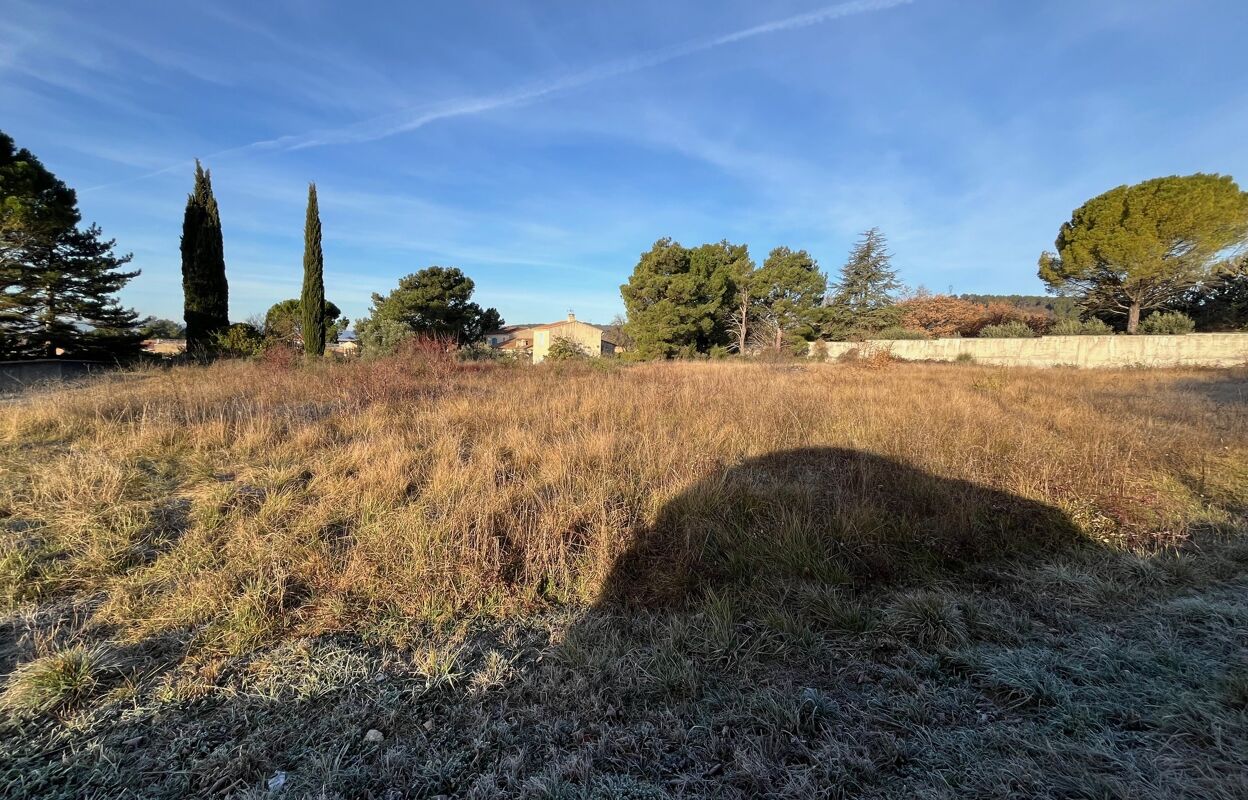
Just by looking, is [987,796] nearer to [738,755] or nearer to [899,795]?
[899,795]

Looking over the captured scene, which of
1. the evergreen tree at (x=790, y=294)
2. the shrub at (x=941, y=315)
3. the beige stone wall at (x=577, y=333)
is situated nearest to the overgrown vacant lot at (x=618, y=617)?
the evergreen tree at (x=790, y=294)

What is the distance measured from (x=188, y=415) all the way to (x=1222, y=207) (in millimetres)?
39394

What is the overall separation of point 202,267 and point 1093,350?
4038cm

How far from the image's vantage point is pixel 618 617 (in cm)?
244

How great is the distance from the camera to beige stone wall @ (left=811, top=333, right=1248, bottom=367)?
19016 millimetres

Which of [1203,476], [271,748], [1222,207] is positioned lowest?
[271,748]

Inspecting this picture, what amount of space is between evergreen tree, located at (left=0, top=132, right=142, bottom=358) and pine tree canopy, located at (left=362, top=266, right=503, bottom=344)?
11.4 meters

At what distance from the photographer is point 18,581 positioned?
2521mm

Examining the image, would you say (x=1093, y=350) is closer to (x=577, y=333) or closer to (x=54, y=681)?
(x=54, y=681)

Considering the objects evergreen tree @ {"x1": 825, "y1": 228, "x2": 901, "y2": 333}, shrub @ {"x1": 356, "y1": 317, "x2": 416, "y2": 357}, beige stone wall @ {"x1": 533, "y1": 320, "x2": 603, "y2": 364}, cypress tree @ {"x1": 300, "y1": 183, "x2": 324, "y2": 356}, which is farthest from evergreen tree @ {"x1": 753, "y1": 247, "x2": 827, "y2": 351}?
cypress tree @ {"x1": 300, "y1": 183, "x2": 324, "y2": 356}

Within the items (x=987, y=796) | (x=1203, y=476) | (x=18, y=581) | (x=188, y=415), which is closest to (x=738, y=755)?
(x=987, y=796)

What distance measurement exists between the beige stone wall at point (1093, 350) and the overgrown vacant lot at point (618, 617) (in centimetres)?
2251

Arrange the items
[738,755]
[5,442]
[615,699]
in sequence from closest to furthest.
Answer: [738,755] < [615,699] < [5,442]

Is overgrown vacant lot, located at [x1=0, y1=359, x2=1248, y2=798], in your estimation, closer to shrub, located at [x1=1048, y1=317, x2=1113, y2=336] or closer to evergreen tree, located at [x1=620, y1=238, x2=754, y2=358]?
evergreen tree, located at [x1=620, y1=238, x2=754, y2=358]
